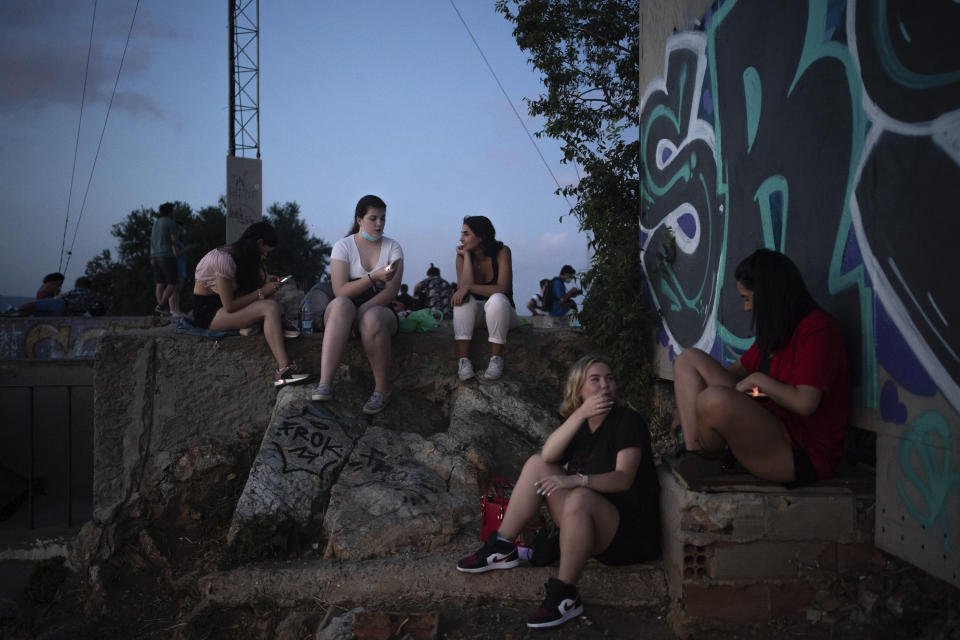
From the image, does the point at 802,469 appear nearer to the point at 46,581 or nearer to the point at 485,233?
the point at 485,233

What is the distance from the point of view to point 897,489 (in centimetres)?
268

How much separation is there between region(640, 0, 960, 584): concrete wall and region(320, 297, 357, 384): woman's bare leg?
252 centimetres

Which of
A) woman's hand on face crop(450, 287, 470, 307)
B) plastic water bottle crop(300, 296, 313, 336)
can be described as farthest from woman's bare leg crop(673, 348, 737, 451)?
plastic water bottle crop(300, 296, 313, 336)

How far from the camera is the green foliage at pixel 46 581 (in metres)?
5.09

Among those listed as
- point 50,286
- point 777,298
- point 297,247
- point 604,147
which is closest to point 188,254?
point 297,247

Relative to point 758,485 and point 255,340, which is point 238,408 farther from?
point 758,485

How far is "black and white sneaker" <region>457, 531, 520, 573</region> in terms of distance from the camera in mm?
3314

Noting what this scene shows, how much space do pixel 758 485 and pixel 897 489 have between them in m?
0.51

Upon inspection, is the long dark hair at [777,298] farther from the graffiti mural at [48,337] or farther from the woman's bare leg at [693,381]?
the graffiti mural at [48,337]

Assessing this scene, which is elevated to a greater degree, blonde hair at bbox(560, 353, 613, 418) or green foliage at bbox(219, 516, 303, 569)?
blonde hair at bbox(560, 353, 613, 418)

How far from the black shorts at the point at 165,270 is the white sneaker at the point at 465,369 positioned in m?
6.36

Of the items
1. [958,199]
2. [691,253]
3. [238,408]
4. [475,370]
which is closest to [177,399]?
[238,408]

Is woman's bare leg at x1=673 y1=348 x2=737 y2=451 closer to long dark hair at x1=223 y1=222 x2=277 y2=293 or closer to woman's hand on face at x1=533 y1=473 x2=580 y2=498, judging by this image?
woman's hand on face at x1=533 y1=473 x2=580 y2=498

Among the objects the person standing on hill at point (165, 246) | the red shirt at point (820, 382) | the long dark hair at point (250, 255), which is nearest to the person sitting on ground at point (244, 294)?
the long dark hair at point (250, 255)
